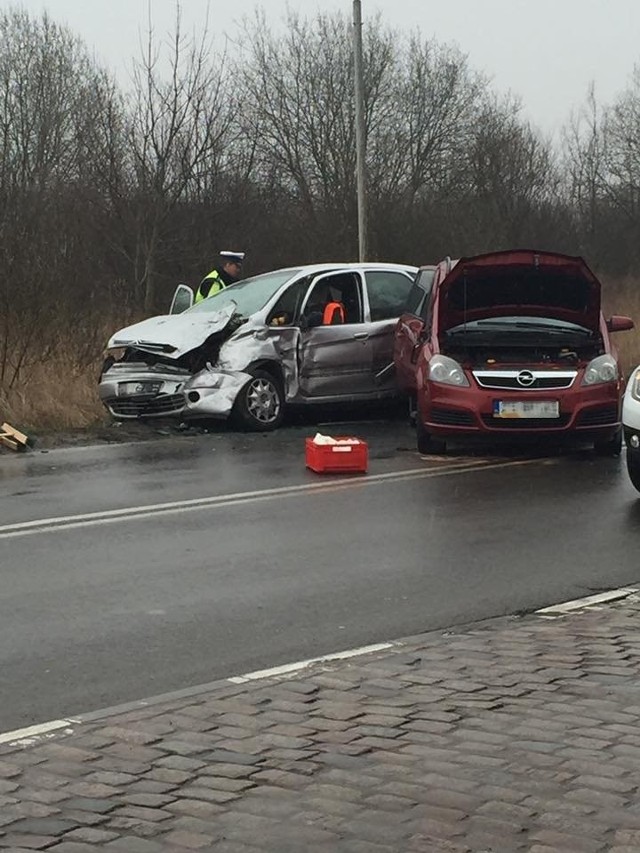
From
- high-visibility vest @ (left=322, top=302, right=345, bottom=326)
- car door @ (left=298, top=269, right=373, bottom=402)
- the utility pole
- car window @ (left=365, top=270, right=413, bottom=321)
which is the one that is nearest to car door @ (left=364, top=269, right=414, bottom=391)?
car window @ (left=365, top=270, right=413, bottom=321)

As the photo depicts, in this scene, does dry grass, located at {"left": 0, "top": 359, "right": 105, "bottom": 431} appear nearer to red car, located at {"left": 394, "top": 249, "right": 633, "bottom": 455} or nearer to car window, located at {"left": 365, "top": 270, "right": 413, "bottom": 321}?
car window, located at {"left": 365, "top": 270, "right": 413, "bottom": 321}

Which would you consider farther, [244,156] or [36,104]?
[36,104]

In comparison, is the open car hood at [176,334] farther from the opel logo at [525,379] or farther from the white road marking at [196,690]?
the white road marking at [196,690]

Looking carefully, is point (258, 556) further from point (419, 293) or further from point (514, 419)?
point (419, 293)

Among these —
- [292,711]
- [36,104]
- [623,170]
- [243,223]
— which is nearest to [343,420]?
[292,711]

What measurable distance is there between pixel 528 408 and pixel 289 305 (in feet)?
12.7

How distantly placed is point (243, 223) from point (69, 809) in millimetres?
31655

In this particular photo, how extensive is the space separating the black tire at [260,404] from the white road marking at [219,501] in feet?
10.3

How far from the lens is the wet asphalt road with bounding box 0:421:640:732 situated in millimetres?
6418

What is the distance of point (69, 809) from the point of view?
4348mm

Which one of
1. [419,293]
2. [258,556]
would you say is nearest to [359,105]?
[419,293]

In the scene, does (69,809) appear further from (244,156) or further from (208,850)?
(244,156)

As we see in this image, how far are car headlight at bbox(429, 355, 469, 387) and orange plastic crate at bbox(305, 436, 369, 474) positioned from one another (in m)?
1.16

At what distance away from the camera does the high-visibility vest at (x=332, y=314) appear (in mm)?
15867
